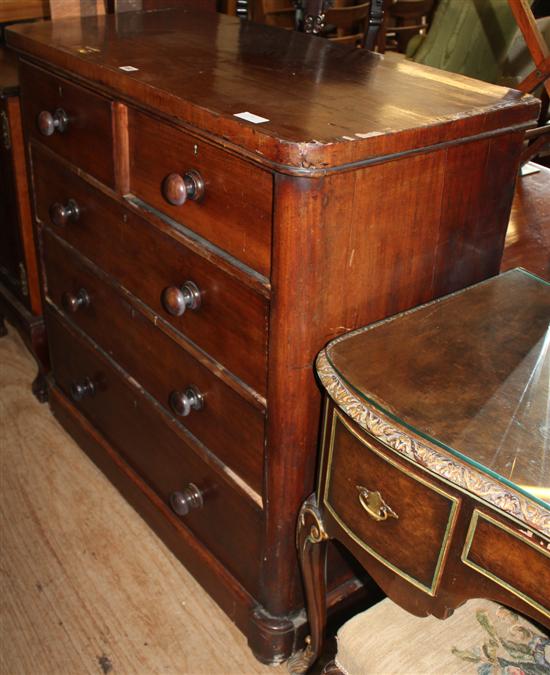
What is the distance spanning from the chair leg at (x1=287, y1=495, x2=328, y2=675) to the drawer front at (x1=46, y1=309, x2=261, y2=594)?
140 millimetres

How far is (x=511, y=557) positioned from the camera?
807mm

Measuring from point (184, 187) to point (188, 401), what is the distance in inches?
16.1

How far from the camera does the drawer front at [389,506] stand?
877mm

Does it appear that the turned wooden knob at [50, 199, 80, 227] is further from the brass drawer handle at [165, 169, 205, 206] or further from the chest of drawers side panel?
the chest of drawers side panel

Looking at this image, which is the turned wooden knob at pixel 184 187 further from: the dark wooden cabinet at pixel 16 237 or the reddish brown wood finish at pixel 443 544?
the dark wooden cabinet at pixel 16 237

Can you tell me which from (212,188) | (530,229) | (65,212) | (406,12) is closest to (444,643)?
(212,188)

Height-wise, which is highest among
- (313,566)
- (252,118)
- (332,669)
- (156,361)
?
(252,118)

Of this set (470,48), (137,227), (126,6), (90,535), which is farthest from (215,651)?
(470,48)

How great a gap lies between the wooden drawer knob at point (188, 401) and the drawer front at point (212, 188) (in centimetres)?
31

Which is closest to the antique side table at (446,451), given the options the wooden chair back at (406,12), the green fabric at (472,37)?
the green fabric at (472,37)

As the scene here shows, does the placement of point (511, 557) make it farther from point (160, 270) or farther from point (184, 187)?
point (160, 270)

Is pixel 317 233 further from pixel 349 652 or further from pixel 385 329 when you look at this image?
pixel 349 652

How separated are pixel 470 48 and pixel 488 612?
2271 millimetres

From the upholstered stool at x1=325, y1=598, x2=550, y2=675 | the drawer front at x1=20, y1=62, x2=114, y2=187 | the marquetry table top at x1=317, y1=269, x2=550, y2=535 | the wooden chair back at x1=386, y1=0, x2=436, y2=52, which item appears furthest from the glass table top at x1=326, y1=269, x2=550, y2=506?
the wooden chair back at x1=386, y1=0, x2=436, y2=52
